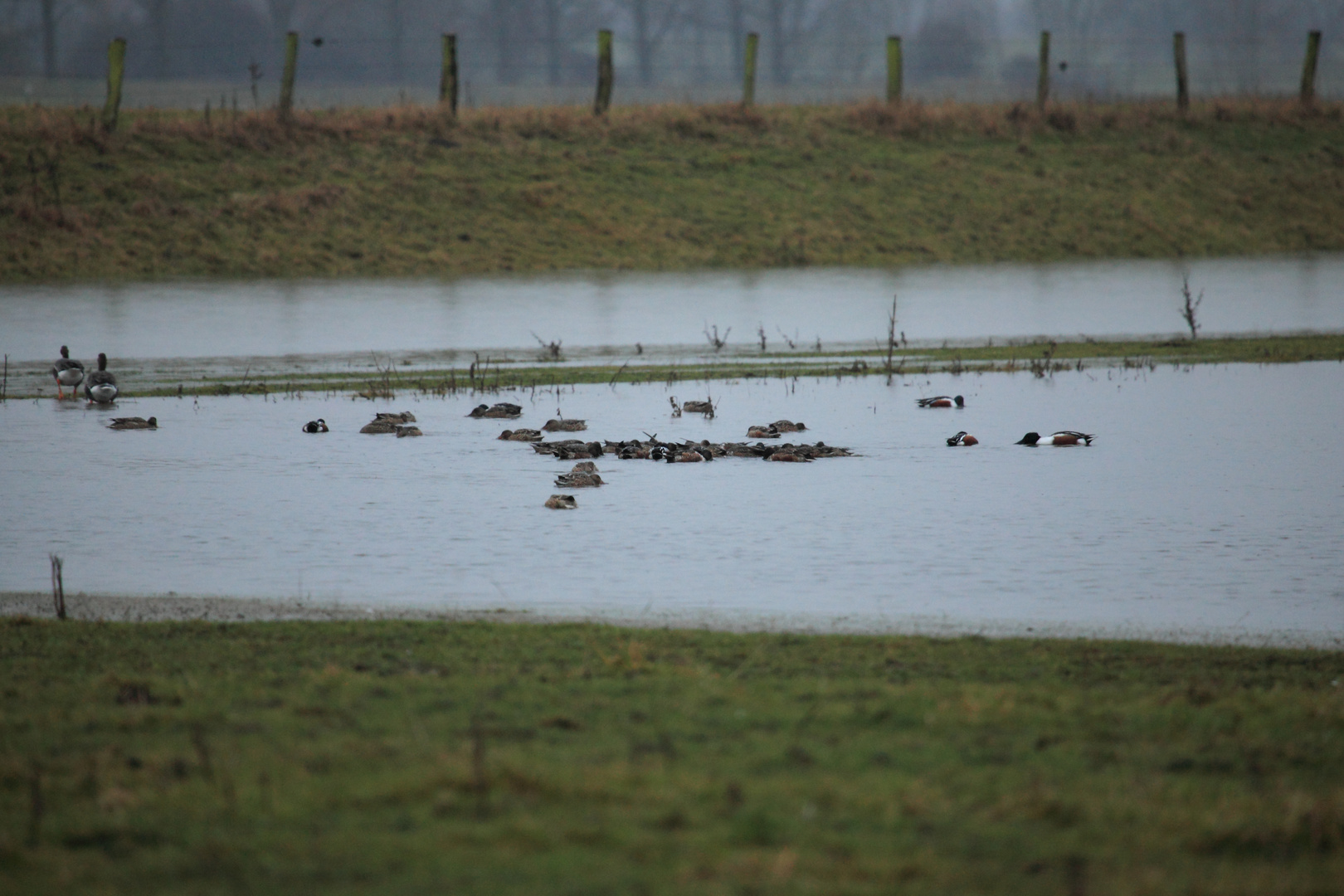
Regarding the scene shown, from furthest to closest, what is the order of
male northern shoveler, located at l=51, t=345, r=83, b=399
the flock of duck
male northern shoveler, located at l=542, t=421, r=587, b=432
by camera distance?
1. male northern shoveler, located at l=51, t=345, r=83, b=399
2. male northern shoveler, located at l=542, t=421, r=587, b=432
3. the flock of duck

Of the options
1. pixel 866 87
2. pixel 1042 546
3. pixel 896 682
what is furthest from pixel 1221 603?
pixel 866 87

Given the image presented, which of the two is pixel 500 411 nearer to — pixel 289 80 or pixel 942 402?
pixel 942 402

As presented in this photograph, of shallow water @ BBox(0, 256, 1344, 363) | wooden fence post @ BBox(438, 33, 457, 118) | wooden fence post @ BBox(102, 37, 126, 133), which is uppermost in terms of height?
wooden fence post @ BBox(438, 33, 457, 118)

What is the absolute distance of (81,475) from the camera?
16.7 meters

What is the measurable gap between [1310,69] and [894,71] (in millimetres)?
19363

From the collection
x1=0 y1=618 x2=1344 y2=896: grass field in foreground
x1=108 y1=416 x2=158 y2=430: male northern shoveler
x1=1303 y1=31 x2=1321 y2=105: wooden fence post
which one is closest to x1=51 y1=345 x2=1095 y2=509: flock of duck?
x1=108 y1=416 x2=158 y2=430: male northern shoveler

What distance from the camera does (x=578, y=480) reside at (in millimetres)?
16016

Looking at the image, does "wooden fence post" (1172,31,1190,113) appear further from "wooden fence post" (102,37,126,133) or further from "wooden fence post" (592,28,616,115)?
"wooden fence post" (102,37,126,133)

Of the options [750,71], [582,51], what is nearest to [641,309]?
[750,71]

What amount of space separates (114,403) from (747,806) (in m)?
18.1

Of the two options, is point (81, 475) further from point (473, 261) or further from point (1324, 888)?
point (473, 261)

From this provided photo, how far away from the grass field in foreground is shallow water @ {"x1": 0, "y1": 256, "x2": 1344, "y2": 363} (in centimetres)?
1956

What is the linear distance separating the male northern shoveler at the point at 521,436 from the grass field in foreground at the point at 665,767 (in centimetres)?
937

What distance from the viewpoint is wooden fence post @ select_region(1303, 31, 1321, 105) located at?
63.6 m
